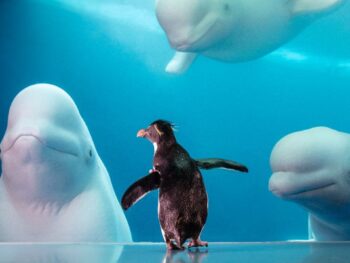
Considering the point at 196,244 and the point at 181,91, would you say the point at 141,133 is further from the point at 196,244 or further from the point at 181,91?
the point at 181,91

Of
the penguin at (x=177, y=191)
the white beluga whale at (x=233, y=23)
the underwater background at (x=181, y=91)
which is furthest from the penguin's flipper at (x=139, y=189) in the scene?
the underwater background at (x=181, y=91)

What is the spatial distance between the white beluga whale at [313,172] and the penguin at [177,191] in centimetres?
157

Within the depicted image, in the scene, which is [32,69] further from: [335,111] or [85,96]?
[335,111]

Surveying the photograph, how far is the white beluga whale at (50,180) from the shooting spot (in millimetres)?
3611

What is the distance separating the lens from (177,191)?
1.95 meters

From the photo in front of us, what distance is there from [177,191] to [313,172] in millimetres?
1784

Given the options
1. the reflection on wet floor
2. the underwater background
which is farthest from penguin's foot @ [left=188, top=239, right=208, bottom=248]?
the underwater background

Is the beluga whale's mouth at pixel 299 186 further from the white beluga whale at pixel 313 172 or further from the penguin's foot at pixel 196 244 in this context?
the penguin's foot at pixel 196 244

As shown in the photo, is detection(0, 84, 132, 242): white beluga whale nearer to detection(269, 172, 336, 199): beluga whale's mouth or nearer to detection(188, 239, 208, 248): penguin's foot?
detection(269, 172, 336, 199): beluga whale's mouth

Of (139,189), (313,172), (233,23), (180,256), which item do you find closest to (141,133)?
(139,189)

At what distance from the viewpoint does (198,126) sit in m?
9.44

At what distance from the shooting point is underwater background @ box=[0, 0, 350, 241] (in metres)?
8.06

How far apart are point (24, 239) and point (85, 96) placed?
17.5 feet

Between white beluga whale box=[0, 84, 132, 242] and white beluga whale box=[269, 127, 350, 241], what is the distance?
125 cm
